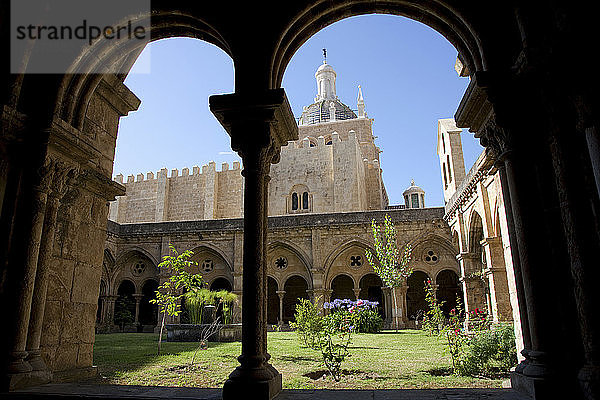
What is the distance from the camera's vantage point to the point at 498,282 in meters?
8.54

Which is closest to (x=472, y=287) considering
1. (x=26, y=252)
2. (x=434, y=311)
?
(x=434, y=311)

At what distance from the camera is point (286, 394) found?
2836mm

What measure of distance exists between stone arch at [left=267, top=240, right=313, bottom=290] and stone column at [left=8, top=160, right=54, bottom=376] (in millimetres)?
12498

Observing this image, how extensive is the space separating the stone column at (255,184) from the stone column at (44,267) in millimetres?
1563

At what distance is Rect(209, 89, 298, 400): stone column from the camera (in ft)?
9.32

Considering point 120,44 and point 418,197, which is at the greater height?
point 418,197

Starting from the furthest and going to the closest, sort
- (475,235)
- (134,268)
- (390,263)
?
1. (134,268)
2. (390,263)
3. (475,235)

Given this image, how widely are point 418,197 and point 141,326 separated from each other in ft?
71.0

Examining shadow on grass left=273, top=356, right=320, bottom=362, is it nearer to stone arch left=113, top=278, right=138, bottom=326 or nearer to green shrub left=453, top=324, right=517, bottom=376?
green shrub left=453, top=324, right=517, bottom=376

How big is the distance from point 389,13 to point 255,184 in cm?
201

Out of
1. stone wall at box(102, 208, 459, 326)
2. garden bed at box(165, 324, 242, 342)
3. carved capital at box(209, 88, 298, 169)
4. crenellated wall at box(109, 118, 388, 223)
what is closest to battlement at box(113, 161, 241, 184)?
crenellated wall at box(109, 118, 388, 223)

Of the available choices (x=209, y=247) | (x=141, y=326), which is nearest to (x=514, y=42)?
(x=209, y=247)

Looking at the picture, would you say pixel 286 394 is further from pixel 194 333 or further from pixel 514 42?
pixel 194 333

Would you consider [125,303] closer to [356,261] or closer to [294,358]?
[356,261]
